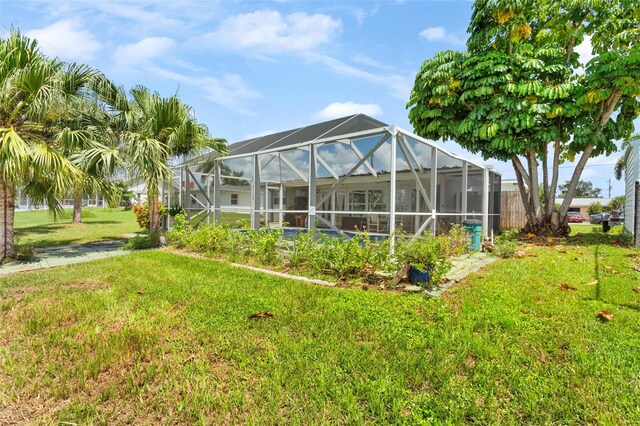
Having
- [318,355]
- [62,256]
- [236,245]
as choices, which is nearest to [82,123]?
[62,256]

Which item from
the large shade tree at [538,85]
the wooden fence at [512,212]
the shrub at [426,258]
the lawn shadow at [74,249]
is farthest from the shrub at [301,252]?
the wooden fence at [512,212]

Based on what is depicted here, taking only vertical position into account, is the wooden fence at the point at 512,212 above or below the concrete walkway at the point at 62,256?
above

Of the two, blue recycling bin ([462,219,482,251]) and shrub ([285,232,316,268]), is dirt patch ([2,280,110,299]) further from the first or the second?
blue recycling bin ([462,219,482,251])

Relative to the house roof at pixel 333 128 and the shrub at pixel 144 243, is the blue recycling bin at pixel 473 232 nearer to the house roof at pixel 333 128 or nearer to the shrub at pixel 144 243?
the house roof at pixel 333 128

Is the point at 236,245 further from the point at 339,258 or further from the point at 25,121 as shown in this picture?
the point at 25,121

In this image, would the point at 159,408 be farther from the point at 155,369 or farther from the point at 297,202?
the point at 297,202

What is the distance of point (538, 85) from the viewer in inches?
364

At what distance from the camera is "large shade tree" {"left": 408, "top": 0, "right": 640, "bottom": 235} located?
30.2 feet

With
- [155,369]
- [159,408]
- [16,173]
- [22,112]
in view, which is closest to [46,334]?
[155,369]

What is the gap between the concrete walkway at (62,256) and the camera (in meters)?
6.26

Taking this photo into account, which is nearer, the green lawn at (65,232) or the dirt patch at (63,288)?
the dirt patch at (63,288)

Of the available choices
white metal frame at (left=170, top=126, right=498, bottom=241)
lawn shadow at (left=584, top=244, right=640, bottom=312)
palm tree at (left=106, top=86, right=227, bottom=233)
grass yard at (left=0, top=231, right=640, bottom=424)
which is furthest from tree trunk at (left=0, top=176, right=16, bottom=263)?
lawn shadow at (left=584, top=244, right=640, bottom=312)

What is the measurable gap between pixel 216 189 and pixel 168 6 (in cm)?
486

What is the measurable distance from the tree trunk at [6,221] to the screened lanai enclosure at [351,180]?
3.30 meters
